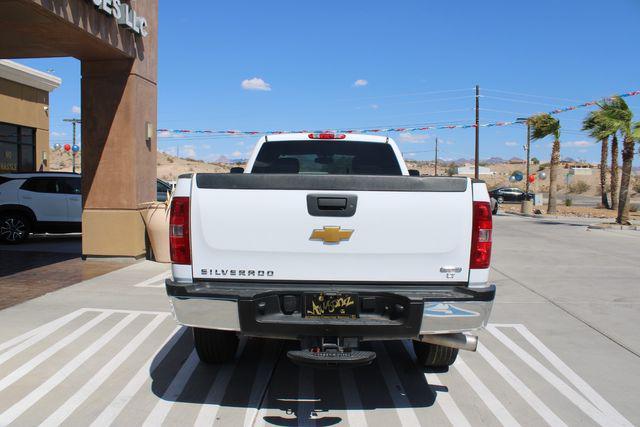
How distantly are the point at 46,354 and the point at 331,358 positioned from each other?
119 inches

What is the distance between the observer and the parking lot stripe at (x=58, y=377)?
402 cm

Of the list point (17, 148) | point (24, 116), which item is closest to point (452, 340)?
point (24, 116)

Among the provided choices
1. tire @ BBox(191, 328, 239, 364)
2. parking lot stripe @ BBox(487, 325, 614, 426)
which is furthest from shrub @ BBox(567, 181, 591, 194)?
tire @ BBox(191, 328, 239, 364)

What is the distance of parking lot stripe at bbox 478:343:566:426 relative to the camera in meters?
4.09

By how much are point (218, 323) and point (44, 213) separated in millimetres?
10702

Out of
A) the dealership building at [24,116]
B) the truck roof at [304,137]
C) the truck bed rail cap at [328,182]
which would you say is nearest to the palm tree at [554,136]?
the dealership building at [24,116]

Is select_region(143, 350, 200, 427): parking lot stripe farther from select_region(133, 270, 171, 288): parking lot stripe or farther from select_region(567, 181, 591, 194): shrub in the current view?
select_region(567, 181, 591, 194): shrub

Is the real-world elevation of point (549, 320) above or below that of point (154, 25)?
below

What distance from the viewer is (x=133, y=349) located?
5441 mm

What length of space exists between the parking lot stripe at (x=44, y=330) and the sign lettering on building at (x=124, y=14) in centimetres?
488

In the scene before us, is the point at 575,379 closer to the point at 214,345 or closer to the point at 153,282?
the point at 214,345

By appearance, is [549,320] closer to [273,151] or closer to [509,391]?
[509,391]

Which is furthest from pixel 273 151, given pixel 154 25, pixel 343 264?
pixel 154 25

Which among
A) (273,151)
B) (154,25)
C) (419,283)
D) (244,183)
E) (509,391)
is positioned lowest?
(509,391)
